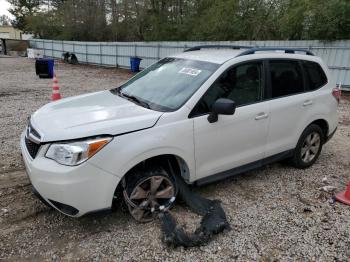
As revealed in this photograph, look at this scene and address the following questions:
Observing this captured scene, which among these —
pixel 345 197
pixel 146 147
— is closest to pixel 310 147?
pixel 345 197

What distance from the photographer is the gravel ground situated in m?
2.83

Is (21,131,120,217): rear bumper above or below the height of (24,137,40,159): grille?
below

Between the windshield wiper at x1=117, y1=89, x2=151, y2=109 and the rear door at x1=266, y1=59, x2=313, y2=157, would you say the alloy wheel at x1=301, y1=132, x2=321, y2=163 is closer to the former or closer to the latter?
the rear door at x1=266, y1=59, x2=313, y2=157

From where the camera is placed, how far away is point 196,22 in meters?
19.3

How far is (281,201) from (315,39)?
10347 mm

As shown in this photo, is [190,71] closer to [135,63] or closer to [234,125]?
[234,125]

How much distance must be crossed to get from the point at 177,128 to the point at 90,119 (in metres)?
0.85

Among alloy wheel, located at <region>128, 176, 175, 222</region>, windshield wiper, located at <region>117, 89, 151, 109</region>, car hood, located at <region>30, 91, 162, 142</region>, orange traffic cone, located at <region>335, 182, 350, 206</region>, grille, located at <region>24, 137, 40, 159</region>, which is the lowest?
orange traffic cone, located at <region>335, 182, 350, 206</region>

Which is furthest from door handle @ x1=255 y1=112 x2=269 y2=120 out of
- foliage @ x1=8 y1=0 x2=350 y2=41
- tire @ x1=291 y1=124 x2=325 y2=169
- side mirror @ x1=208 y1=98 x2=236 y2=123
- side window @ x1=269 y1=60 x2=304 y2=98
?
foliage @ x1=8 y1=0 x2=350 y2=41

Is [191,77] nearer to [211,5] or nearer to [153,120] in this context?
[153,120]

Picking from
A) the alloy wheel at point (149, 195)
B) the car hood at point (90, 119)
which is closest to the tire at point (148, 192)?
the alloy wheel at point (149, 195)

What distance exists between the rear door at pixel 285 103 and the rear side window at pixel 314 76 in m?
0.12

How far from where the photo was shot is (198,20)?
63.0 feet

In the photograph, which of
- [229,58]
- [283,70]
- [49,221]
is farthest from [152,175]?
[283,70]
